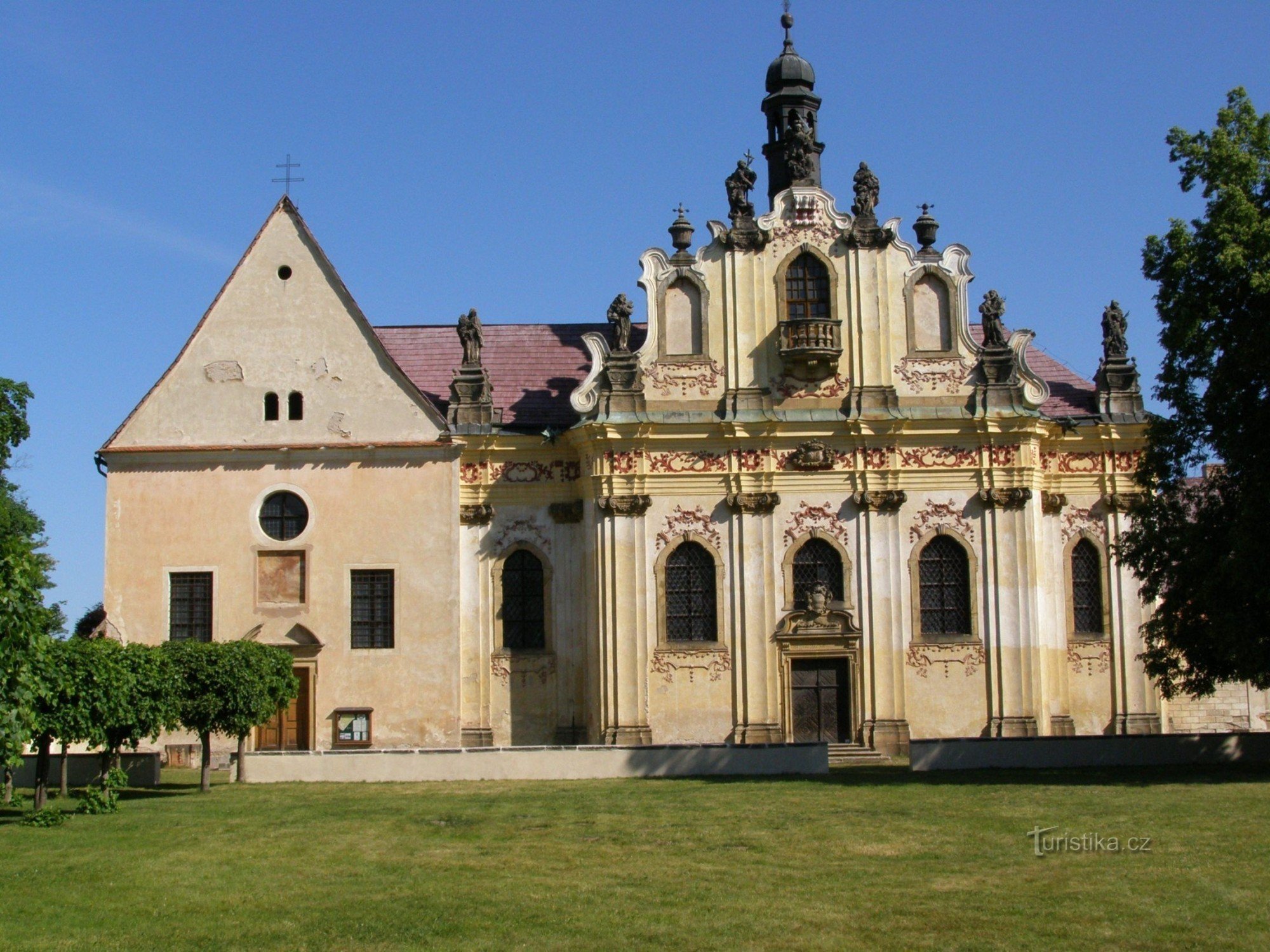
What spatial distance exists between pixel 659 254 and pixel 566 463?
19.0ft

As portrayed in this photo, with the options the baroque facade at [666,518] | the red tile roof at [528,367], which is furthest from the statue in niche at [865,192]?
the red tile roof at [528,367]

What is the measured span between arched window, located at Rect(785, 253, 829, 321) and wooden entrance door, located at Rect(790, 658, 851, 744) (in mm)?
8706

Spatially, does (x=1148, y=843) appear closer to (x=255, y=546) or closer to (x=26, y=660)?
(x=26, y=660)

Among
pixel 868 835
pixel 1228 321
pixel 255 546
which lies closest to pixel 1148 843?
pixel 868 835

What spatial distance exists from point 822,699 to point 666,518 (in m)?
5.88

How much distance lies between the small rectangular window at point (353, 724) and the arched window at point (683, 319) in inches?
460

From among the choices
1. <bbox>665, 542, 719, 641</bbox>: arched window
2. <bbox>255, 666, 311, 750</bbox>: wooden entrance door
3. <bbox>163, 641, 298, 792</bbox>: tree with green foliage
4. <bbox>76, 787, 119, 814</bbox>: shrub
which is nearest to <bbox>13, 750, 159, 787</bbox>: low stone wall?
<bbox>163, 641, 298, 792</bbox>: tree with green foliage

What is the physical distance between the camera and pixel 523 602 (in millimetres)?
39031

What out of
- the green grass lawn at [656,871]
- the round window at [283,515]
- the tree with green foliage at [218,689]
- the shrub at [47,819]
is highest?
the round window at [283,515]

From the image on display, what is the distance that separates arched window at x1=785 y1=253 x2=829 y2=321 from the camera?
127 feet

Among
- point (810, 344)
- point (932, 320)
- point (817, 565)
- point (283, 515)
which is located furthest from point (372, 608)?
point (932, 320)

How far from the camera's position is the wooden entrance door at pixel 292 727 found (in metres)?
37.8

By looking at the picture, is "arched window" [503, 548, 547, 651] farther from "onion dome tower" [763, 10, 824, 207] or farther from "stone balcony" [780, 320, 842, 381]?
"onion dome tower" [763, 10, 824, 207]

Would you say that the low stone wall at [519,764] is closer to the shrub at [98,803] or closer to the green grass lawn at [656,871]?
the green grass lawn at [656,871]
